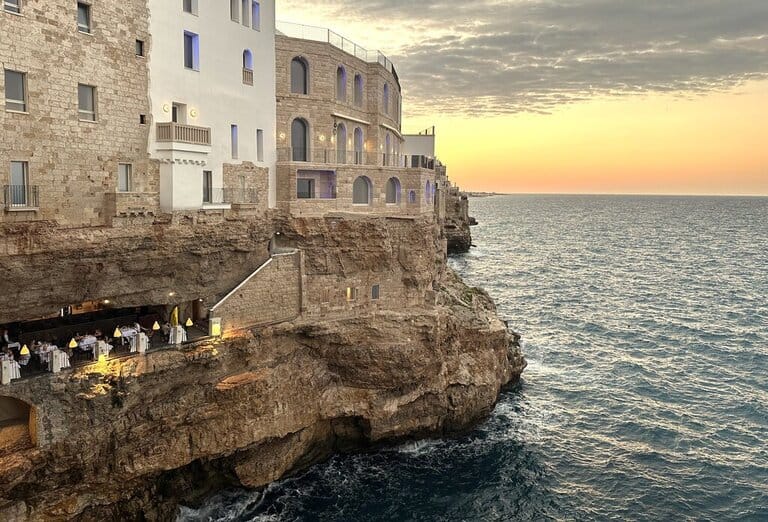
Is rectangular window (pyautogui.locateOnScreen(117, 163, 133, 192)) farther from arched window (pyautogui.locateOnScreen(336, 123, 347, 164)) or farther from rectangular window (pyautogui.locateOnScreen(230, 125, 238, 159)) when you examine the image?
arched window (pyautogui.locateOnScreen(336, 123, 347, 164))

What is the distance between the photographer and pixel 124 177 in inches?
1077

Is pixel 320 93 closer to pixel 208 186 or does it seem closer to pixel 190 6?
pixel 190 6

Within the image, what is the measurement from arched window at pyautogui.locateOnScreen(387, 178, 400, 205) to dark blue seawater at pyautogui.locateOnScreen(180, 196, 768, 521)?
15.6 metres


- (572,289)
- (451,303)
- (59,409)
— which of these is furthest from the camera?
(572,289)

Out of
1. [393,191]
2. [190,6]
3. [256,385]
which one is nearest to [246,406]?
[256,385]

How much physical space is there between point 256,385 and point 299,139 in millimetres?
16060

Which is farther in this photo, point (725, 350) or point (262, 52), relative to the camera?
point (725, 350)

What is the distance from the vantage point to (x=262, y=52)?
34094 mm

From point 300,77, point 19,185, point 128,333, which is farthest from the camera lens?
point 300,77

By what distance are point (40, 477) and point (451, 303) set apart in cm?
2501

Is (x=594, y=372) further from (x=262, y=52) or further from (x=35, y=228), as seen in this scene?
(x=35, y=228)

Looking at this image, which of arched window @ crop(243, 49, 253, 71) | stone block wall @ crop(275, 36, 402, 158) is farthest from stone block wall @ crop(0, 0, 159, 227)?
stone block wall @ crop(275, 36, 402, 158)

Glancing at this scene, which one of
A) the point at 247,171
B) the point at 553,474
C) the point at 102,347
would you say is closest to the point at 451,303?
the point at 553,474

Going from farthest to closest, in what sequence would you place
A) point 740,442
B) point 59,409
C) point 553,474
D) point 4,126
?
point 740,442 → point 553,474 → point 59,409 → point 4,126
